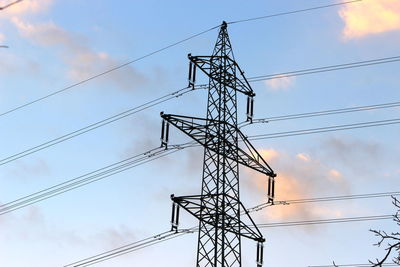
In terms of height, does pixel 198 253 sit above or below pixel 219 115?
below

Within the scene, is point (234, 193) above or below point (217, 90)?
below

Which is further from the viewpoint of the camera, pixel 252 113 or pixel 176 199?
pixel 252 113

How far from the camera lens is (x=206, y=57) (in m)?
34.0

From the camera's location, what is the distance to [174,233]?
103 ft

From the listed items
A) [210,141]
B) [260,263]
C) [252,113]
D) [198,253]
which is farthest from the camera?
[252,113]

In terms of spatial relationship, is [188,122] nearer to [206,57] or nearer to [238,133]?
[238,133]

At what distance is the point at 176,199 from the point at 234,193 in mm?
2526

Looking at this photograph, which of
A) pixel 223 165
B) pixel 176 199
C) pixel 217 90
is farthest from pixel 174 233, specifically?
pixel 217 90

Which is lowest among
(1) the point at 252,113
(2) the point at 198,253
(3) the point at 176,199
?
(2) the point at 198,253

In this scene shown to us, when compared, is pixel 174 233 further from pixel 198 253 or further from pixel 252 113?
pixel 252 113

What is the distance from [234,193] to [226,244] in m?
2.43

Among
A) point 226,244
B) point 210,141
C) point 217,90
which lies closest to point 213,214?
point 226,244

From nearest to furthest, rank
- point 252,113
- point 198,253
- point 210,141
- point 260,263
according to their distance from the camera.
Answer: point 198,253 → point 210,141 → point 260,263 → point 252,113

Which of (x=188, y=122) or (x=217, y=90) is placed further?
(x=217, y=90)
